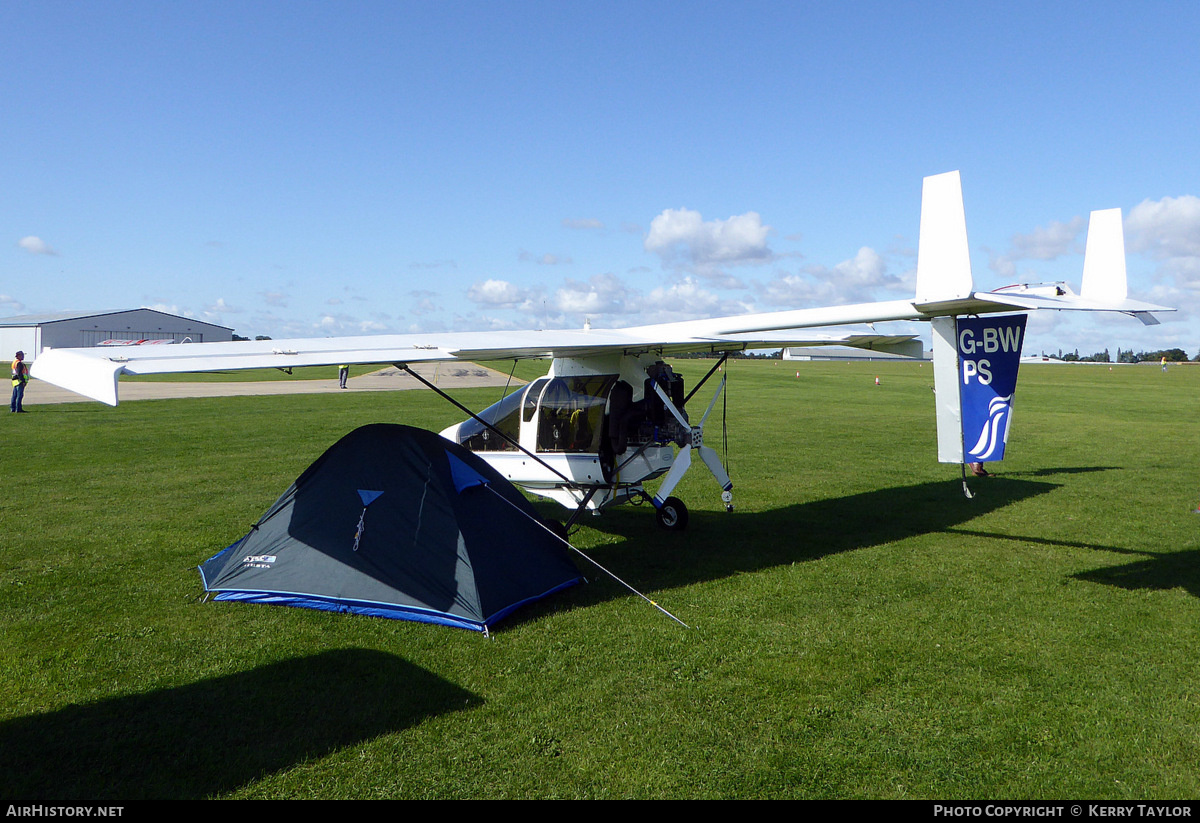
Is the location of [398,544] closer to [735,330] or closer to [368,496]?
[368,496]

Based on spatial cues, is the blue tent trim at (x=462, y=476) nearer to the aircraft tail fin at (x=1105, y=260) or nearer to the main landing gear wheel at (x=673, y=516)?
the main landing gear wheel at (x=673, y=516)

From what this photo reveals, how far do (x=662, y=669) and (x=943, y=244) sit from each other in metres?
4.82

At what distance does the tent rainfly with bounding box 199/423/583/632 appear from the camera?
22.5ft

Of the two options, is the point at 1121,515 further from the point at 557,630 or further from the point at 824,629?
the point at 557,630

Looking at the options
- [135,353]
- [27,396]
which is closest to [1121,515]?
[135,353]

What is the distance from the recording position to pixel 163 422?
23.0 metres

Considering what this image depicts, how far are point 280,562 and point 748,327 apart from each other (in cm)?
574

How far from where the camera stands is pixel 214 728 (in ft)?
16.3

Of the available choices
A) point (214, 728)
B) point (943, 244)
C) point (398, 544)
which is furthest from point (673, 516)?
point (214, 728)

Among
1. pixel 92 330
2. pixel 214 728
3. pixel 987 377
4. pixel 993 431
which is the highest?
pixel 92 330

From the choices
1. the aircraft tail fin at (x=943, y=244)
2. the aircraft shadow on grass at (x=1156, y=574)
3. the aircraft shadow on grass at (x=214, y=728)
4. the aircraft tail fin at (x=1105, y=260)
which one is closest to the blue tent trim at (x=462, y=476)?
the aircraft shadow on grass at (x=214, y=728)

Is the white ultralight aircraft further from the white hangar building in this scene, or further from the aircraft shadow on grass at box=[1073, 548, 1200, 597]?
the white hangar building

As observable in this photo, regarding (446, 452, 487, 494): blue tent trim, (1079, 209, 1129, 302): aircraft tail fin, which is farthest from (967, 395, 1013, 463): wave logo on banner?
(446, 452, 487, 494): blue tent trim

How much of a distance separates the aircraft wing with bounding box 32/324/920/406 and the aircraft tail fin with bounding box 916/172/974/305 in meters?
2.48
